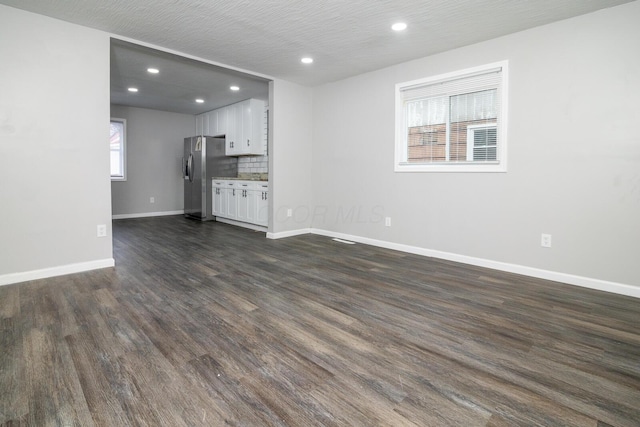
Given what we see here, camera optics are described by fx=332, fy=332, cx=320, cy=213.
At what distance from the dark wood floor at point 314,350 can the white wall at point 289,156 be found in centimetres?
197

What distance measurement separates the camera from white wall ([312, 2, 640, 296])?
2.76 m

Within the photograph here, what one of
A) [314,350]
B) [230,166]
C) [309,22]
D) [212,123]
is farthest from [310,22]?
[212,123]

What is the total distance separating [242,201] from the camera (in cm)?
607

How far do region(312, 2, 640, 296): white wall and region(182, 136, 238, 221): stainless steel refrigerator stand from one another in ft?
13.1

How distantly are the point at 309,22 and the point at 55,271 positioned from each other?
3.35 metres

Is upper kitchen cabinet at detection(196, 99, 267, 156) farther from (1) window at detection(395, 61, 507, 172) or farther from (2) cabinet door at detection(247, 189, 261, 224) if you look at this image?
(1) window at detection(395, 61, 507, 172)

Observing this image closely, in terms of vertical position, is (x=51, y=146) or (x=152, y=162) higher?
(x=152, y=162)

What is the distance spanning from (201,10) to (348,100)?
2.48m

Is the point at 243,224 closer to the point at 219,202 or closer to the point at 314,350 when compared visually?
the point at 219,202

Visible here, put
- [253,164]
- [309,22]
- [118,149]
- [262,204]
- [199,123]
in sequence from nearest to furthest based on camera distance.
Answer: [309,22]
[262,204]
[253,164]
[118,149]
[199,123]

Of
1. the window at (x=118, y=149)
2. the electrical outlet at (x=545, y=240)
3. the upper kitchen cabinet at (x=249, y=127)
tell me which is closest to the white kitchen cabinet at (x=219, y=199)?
the upper kitchen cabinet at (x=249, y=127)

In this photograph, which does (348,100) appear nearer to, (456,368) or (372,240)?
(372,240)

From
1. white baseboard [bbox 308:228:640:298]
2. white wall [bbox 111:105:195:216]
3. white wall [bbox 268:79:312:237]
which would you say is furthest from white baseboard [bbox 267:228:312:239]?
white wall [bbox 111:105:195:216]

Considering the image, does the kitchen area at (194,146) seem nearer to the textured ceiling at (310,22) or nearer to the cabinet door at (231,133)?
the cabinet door at (231,133)
